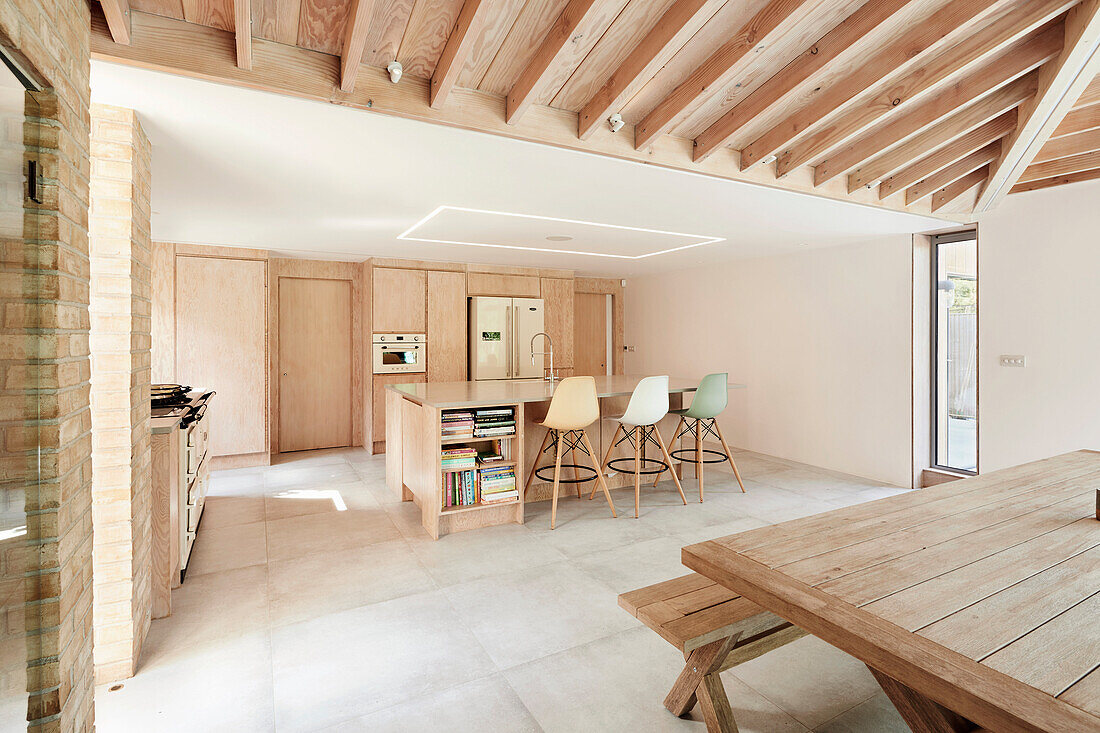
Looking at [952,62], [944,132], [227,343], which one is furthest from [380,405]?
[952,62]

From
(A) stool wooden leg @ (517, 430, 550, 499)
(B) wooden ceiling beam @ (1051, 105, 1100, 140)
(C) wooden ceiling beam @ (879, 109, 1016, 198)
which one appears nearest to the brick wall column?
(A) stool wooden leg @ (517, 430, 550, 499)

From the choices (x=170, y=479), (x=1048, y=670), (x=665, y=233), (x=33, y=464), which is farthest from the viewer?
(x=665, y=233)

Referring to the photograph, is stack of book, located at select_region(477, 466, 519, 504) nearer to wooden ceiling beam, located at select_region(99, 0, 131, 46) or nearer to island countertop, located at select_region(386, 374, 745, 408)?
island countertop, located at select_region(386, 374, 745, 408)

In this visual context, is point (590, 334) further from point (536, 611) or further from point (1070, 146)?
point (536, 611)

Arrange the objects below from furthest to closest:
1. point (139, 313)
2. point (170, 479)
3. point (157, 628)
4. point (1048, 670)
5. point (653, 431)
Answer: point (653, 431)
point (170, 479)
point (157, 628)
point (139, 313)
point (1048, 670)

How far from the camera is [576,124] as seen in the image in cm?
272

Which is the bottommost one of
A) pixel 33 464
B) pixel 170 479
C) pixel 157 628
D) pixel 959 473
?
pixel 157 628

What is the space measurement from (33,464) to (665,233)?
14.7 feet

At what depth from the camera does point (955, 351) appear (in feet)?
15.4

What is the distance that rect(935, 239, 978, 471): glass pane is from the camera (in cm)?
456

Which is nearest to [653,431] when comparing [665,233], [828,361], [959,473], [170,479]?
[665,233]

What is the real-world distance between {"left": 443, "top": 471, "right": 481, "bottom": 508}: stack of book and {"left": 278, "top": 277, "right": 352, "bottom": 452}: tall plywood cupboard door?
11.6 ft

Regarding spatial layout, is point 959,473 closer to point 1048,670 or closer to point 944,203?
point 944,203

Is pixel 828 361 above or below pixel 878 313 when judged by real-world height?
below
